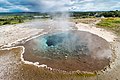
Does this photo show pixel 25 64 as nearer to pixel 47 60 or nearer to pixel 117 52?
pixel 47 60

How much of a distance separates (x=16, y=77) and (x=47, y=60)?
263 inches

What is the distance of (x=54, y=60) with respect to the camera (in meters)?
24.0

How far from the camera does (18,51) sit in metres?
29.4

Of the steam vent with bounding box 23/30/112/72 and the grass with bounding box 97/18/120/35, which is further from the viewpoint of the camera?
the grass with bounding box 97/18/120/35

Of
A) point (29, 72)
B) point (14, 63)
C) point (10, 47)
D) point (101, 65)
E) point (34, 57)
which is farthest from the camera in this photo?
point (10, 47)

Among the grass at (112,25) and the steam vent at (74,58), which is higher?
the grass at (112,25)

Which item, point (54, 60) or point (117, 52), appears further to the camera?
point (117, 52)

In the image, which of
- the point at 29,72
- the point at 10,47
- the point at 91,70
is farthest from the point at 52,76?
the point at 10,47

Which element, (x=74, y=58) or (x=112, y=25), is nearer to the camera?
(x=74, y=58)

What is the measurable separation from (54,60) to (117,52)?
38.8ft

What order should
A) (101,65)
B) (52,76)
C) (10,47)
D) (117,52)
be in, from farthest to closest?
(10,47) → (117,52) → (101,65) → (52,76)

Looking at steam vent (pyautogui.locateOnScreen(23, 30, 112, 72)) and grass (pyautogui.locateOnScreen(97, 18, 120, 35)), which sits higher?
grass (pyautogui.locateOnScreen(97, 18, 120, 35))

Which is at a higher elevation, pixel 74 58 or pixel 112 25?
pixel 112 25

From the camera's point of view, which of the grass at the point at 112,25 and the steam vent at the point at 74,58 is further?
the grass at the point at 112,25
